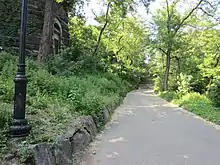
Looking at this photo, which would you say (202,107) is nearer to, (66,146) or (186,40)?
(66,146)

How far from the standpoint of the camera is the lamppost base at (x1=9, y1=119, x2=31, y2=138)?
4.08 meters

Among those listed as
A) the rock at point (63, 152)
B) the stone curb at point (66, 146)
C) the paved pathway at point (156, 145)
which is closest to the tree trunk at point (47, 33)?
the paved pathway at point (156, 145)

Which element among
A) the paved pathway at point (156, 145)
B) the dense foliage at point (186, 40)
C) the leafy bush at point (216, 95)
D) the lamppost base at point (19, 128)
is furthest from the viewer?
the dense foliage at point (186, 40)

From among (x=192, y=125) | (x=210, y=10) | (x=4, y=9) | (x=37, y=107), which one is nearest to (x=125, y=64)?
(x=210, y=10)

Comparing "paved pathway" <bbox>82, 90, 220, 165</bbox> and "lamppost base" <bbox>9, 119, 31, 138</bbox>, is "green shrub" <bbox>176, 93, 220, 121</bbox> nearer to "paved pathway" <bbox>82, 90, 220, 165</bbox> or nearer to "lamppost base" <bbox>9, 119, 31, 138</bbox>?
"paved pathway" <bbox>82, 90, 220, 165</bbox>

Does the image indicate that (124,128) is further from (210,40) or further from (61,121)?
(210,40)

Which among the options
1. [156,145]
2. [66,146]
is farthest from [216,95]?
[66,146]

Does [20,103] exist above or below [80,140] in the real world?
above

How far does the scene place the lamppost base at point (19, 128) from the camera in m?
4.08

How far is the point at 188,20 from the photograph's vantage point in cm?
2369

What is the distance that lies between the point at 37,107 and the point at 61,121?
0.68 m

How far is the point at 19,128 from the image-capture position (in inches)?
161

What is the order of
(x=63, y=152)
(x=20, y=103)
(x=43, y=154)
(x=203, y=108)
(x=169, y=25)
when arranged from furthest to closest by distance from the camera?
(x=169, y=25)
(x=203, y=108)
(x=63, y=152)
(x=20, y=103)
(x=43, y=154)

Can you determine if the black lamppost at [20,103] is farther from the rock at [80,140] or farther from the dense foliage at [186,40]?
the dense foliage at [186,40]
